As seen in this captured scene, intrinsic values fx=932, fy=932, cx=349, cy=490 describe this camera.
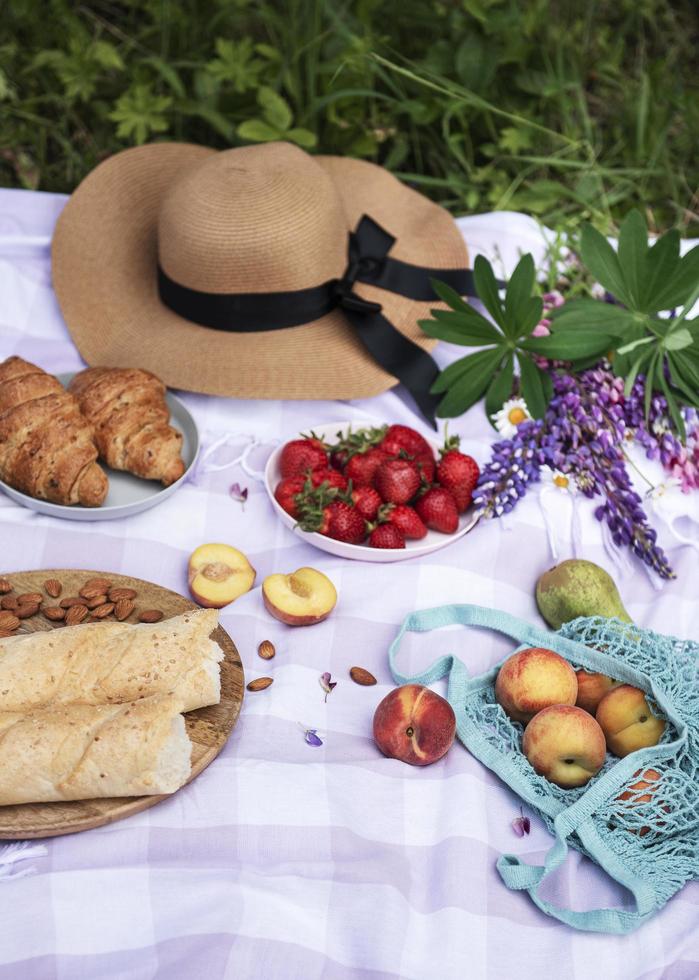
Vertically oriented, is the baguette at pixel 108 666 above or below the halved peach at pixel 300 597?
above

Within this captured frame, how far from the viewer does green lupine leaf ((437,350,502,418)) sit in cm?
211

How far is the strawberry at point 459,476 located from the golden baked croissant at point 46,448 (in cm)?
70

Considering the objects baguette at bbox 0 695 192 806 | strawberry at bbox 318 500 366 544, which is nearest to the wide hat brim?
strawberry at bbox 318 500 366 544

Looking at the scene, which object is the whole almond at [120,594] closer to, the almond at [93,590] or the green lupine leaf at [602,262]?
the almond at [93,590]

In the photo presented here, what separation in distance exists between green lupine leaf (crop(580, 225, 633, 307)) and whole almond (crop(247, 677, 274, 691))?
3.70 feet

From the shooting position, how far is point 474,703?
1617 millimetres

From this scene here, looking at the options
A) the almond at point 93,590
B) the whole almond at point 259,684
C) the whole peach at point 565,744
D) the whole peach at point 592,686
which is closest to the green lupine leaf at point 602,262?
the whole peach at point 592,686

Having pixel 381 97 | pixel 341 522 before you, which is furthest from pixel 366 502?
pixel 381 97

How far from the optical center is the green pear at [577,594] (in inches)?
69.8

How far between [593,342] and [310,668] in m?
0.96

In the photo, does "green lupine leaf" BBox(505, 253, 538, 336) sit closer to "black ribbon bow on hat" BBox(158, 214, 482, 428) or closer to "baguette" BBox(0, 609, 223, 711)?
"black ribbon bow on hat" BBox(158, 214, 482, 428)

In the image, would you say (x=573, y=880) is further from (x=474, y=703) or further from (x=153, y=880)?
(x=153, y=880)

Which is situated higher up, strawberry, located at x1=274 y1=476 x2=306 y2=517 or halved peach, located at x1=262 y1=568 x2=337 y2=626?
strawberry, located at x1=274 y1=476 x2=306 y2=517

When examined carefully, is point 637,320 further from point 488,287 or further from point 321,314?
point 321,314
